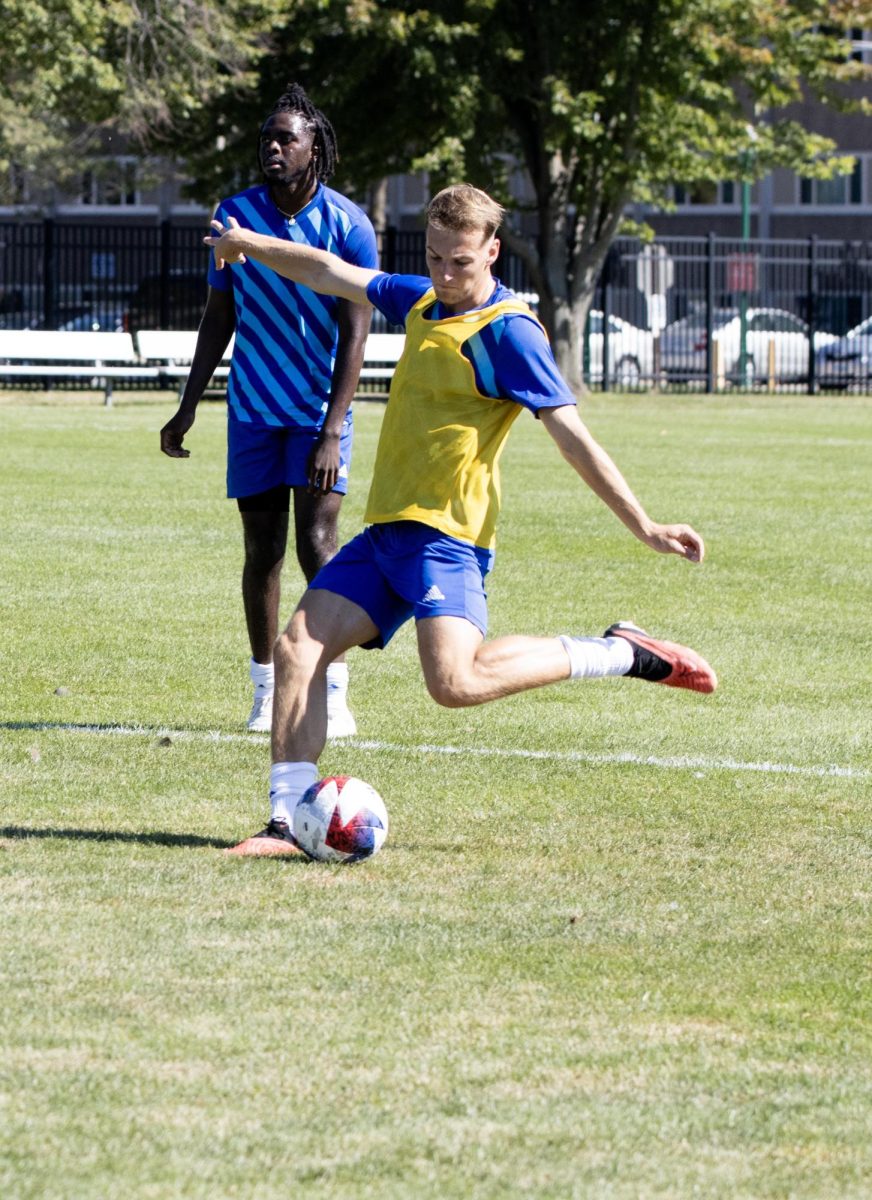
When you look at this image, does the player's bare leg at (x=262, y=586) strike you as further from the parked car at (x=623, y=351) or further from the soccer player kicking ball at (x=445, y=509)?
the parked car at (x=623, y=351)

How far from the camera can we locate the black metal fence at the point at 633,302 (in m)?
36.1

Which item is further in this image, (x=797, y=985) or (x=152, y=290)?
(x=152, y=290)

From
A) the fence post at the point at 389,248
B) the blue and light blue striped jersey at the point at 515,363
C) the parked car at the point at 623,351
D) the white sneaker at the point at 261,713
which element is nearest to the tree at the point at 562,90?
the fence post at the point at 389,248

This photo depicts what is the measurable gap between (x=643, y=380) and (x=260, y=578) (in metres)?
33.9

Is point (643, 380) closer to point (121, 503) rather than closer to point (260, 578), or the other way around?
point (121, 503)

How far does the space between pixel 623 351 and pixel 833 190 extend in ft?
97.0

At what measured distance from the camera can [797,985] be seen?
4484mm

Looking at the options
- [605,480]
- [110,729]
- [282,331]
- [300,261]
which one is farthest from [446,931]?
[282,331]

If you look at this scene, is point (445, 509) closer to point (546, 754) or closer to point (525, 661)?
point (525, 661)

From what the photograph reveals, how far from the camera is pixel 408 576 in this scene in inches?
225

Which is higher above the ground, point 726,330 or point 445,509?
point 726,330

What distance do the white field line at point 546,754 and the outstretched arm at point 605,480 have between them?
153 centimetres

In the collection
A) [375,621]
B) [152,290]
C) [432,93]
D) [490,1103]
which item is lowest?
[490,1103]

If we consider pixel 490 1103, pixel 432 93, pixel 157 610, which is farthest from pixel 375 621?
pixel 432 93
